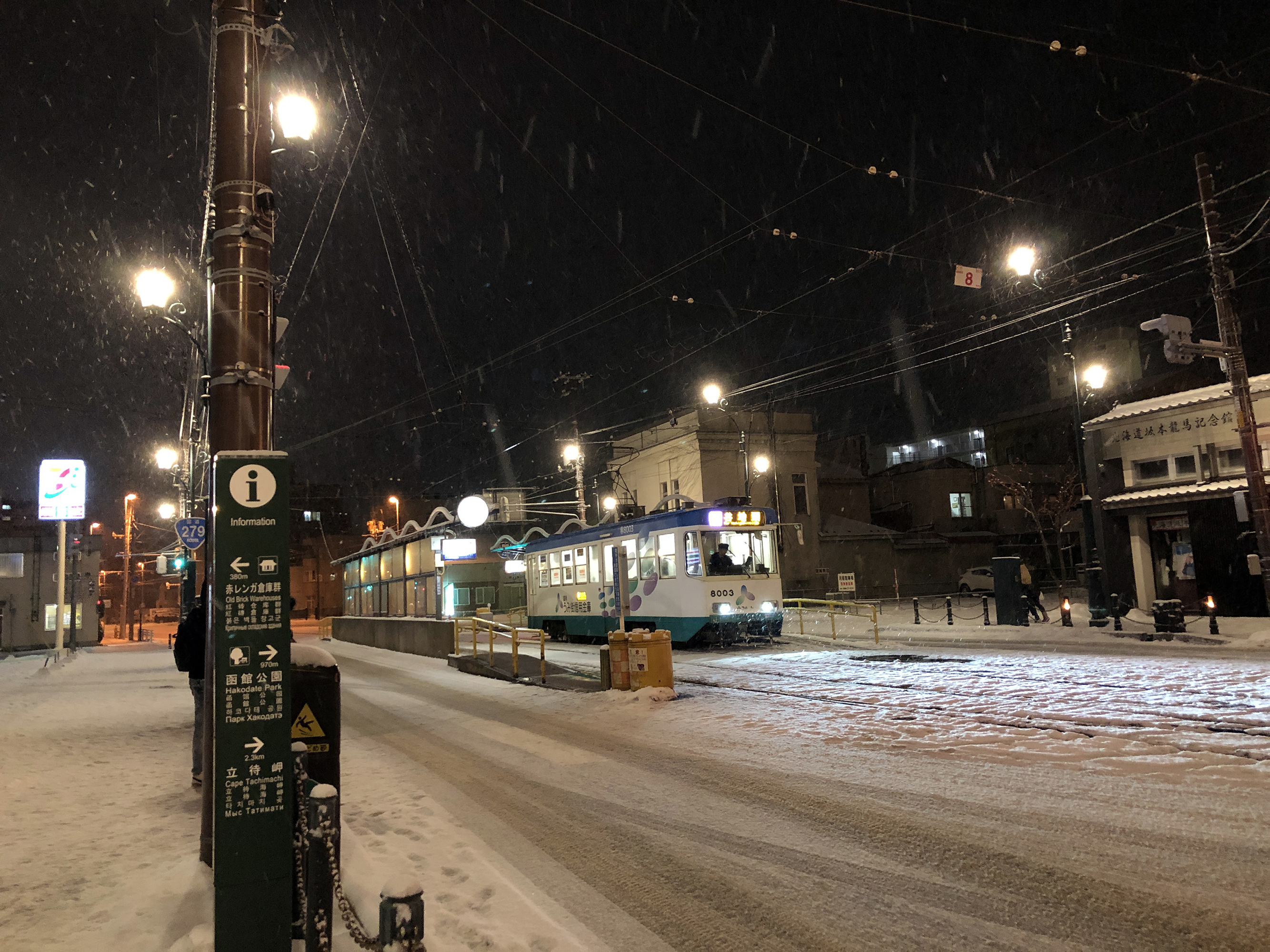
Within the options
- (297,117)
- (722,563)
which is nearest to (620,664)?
(722,563)

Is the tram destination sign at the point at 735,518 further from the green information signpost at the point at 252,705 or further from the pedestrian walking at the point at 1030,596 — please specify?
the green information signpost at the point at 252,705

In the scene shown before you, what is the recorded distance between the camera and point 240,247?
5.53 m

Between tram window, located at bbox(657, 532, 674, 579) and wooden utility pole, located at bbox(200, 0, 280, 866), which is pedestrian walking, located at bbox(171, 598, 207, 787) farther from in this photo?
tram window, located at bbox(657, 532, 674, 579)

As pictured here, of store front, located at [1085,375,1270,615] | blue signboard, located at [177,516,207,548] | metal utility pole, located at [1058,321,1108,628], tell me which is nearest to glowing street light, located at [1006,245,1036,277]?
metal utility pole, located at [1058,321,1108,628]

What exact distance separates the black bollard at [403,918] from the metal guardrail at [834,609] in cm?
1785

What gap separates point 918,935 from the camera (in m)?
4.29

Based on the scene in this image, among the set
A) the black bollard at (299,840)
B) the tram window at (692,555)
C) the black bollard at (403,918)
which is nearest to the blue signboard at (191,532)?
the tram window at (692,555)

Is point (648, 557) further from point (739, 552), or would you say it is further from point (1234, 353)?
point (1234, 353)

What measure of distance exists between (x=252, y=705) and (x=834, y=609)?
29.0m

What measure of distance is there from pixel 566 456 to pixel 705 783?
2909 cm

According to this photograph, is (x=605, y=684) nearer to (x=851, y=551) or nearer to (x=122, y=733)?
(x=122, y=733)

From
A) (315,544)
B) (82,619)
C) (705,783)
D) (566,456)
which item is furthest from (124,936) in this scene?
(315,544)

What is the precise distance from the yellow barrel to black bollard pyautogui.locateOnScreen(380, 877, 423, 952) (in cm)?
975

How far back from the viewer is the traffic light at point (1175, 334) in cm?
1830
